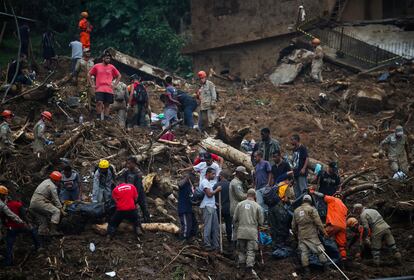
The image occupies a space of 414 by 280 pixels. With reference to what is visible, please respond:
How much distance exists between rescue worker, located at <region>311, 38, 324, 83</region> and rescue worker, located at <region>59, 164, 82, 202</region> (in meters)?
12.5

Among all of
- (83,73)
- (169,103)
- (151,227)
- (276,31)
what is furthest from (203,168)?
(276,31)

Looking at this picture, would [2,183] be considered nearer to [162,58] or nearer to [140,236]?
[140,236]

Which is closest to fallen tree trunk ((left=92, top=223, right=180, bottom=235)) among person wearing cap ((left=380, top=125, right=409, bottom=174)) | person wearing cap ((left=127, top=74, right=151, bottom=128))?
person wearing cap ((left=127, top=74, right=151, bottom=128))

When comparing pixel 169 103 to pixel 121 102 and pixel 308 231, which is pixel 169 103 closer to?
pixel 121 102

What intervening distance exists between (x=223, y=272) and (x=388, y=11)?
62.0 feet

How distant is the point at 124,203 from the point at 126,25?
58.1 feet

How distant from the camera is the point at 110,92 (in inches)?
750

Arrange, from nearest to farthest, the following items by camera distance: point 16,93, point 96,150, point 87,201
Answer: point 87,201 < point 96,150 < point 16,93

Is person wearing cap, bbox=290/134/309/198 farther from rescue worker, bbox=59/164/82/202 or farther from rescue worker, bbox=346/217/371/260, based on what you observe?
rescue worker, bbox=59/164/82/202

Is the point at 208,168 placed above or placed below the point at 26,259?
above

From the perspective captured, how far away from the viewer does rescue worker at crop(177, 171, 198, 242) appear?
571 inches

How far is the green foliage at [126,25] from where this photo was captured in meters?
30.1

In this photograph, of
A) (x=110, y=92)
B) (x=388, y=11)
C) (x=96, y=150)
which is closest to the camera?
(x=96, y=150)

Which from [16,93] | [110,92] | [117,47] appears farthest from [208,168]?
[117,47]
